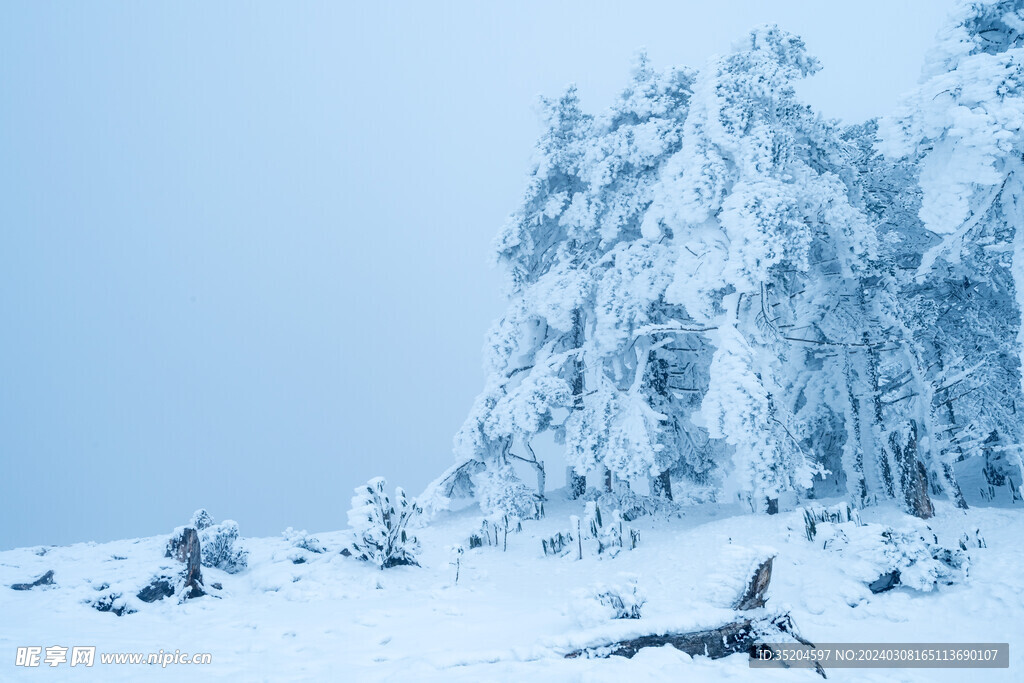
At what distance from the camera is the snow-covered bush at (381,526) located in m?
10.5

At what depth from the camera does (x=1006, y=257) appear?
11883 mm

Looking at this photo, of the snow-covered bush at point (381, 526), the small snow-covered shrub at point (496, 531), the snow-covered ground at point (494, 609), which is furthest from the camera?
the small snow-covered shrub at point (496, 531)

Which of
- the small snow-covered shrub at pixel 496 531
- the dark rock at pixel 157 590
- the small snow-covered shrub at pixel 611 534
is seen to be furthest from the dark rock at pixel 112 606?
the small snow-covered shrub at pixel 611 534

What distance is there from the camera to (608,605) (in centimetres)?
610

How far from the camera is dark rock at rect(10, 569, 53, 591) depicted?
897cm

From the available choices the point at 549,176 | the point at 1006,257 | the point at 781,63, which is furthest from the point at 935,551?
the point at 549,176

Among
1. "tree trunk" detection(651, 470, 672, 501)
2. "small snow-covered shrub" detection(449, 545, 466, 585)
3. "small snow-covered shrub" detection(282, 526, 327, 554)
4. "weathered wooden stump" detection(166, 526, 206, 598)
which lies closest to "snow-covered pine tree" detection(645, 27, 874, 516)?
"tree trunk" detection(651, 470, 672, 501)

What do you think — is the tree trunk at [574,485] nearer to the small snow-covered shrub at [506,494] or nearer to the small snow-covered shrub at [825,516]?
the small snow-covered shrub at [506,494]

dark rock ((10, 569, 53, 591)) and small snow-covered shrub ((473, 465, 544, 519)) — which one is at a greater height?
small snow-covered shrub ((473, 465, 544, 519))

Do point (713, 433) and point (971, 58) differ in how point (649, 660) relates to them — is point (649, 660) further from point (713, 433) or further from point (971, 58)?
point (971, 58)

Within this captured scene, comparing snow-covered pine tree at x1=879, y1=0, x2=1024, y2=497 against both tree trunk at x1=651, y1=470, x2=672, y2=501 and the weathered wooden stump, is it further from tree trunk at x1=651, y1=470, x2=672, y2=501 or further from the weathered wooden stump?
the weathered wooden stump

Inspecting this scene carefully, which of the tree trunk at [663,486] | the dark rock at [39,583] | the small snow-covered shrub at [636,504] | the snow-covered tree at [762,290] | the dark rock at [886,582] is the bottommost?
the dark rock at [886,582]

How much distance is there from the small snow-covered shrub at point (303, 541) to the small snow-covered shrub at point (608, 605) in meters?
7.25

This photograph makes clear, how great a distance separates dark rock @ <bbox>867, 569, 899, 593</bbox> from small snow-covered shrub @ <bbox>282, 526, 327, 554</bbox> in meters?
9.55
